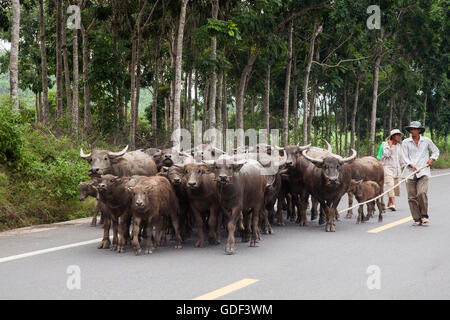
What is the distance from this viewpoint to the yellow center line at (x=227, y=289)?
6395 mm

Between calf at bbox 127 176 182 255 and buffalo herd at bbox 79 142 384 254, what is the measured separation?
2 centimetres

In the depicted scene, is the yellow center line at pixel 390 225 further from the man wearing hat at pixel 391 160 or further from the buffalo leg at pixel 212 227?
the buffalo leg at pixel 212 227

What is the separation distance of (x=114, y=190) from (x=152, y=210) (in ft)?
2.37

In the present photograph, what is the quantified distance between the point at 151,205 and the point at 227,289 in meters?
2.67

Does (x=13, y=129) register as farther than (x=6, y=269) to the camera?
Yes

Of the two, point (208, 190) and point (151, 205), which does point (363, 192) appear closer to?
point (208, 190)

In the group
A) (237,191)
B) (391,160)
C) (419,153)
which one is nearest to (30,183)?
(237,191)

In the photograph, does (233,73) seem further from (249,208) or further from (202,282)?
(202,282)

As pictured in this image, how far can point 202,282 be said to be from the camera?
708 centimetres

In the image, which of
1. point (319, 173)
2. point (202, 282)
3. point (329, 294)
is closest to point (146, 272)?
point (202, 282)

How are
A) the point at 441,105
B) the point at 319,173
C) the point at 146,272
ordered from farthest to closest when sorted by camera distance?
the point at 441,105 < the point at 319,173 < the point at 146,272

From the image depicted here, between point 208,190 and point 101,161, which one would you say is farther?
point 101,161

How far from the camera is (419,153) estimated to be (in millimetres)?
12258

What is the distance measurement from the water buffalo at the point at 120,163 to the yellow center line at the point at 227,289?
4.35 m
